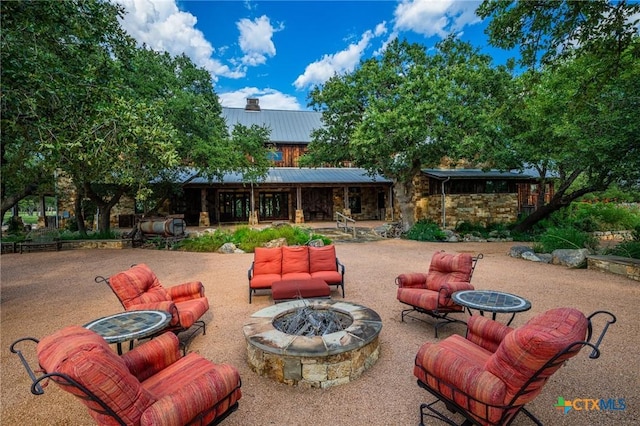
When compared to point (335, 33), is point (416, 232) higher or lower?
lower

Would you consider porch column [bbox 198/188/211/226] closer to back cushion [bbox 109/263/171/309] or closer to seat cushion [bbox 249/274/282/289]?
seat cushion [bbox 249/274/282/289]

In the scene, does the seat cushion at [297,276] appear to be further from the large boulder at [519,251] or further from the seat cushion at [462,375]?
the large boulder at [519,251]

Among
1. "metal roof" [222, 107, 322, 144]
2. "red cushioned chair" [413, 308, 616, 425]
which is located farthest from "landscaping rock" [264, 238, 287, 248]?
"metal roof" [222, 107, 322, 144]

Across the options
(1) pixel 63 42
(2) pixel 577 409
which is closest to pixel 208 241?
(1) pixel 63 42

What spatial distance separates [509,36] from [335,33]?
8.71 meters

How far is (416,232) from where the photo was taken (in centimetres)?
1338

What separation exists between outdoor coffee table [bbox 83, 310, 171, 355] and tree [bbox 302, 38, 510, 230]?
354 inches

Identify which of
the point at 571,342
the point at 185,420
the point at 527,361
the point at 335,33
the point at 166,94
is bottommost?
the point at 185,420

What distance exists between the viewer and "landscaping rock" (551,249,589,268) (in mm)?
7628

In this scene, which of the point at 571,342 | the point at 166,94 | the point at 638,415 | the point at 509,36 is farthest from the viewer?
the point at 166,94

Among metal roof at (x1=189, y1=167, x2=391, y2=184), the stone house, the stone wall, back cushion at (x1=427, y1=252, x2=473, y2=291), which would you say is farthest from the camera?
metal roof at (x1=189, y1=167, x2=391, y2=184)

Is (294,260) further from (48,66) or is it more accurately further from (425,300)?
(48,66)

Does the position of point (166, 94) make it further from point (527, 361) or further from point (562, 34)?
point (527, 361)

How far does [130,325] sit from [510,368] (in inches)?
131
